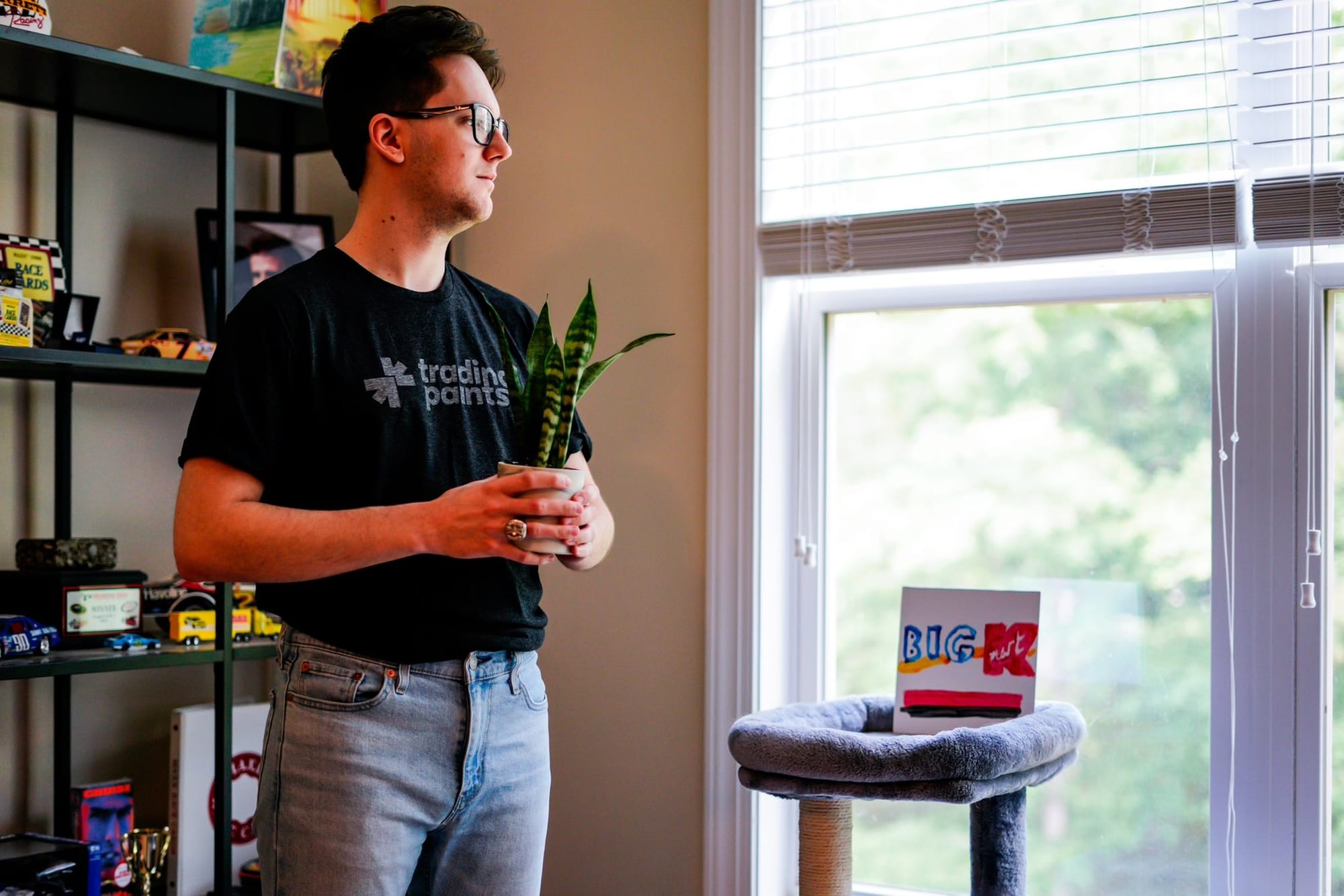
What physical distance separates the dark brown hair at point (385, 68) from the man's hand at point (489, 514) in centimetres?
52

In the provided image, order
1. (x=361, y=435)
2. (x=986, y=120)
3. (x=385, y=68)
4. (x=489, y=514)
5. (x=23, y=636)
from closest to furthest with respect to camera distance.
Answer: (x=489, y=514)
(x=361, y=435)
(x=385, y=68)
(x=23, y=636)
(x=986, y=120)

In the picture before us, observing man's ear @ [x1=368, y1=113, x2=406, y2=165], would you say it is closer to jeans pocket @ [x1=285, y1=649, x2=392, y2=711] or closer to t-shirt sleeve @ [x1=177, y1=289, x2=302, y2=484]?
t-shirt sleeve @ [x1=177, y1=289, x2=302, y2=484]

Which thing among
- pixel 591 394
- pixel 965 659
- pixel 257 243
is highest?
pixel 257 243

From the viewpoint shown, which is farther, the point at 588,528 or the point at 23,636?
the point at 23,636

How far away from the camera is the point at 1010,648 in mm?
1878

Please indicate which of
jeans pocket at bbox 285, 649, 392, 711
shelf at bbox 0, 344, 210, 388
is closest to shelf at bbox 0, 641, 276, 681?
shelf at bbox 0, 344, 210, 388

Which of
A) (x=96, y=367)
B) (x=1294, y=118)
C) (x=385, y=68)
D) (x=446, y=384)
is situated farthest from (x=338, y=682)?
(x=1294, y=118)

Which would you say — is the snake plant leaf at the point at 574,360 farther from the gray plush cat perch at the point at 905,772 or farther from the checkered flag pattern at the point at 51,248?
the checkered flag pattern at the point at 51,248

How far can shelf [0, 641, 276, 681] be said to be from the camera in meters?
2.03

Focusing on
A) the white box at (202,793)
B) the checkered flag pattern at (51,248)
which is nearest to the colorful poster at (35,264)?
the checkered flag pattern at (51,248)

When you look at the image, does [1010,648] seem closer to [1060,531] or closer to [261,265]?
[1060,531]

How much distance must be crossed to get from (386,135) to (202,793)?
1.59 meters

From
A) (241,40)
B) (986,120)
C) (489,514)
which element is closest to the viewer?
(489,514)

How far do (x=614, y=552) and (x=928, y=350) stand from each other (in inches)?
29.9
